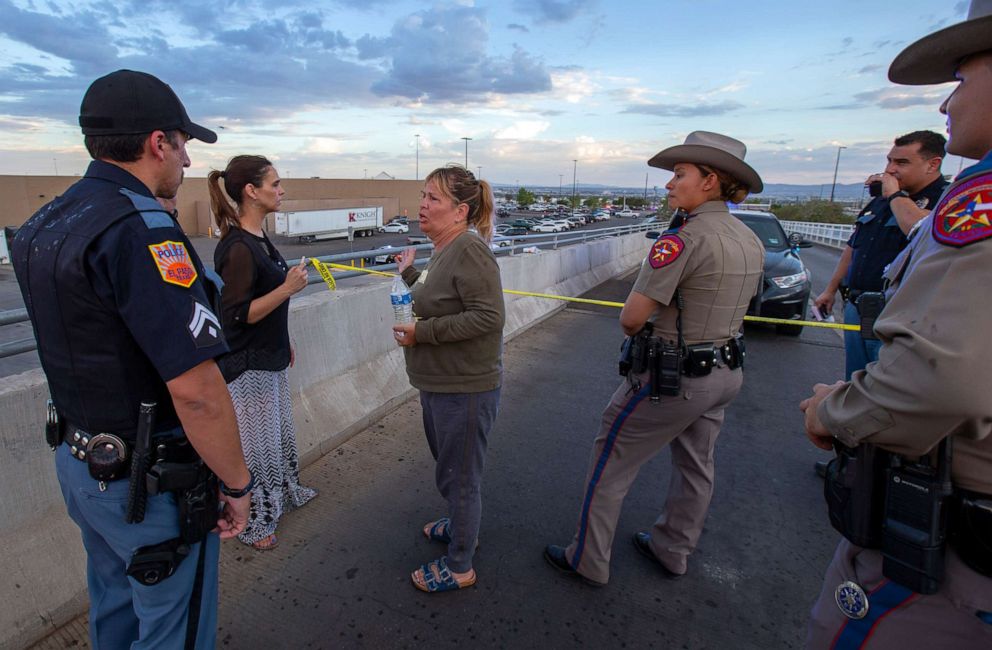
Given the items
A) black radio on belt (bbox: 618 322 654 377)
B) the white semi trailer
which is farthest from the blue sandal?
the white semi trailer

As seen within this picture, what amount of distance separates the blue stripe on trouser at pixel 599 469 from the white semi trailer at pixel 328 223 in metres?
42.7

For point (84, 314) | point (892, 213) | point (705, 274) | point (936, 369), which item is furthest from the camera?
point (892, 213)

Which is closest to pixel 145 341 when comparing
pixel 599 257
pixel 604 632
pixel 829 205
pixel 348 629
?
pixel 348 629

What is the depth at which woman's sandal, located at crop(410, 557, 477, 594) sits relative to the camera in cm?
274

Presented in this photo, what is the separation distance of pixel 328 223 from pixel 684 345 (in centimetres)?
4931

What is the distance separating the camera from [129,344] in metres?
1.52

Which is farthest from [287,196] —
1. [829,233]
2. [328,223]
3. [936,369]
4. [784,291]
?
[936,369]

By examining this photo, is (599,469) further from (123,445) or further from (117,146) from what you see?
(117,146)

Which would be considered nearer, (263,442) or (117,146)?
(117,146)

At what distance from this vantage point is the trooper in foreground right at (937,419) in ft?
3.81

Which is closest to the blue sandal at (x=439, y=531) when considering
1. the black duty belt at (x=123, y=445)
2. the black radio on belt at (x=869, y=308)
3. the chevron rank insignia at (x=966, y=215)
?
the black duty belt at (x=123, y=445)

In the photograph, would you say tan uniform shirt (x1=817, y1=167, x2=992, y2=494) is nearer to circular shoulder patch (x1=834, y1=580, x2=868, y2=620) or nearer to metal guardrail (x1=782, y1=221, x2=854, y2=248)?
circular shoulder patch (x1=834, y1=580, x2=868, y2=620)

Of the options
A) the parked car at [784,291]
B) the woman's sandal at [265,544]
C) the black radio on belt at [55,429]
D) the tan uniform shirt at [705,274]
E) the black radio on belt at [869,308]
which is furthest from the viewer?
the parked car at [784,291]

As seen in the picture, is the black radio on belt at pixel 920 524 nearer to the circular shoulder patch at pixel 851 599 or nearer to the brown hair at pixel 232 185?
the circular shoulder patch at pixel 851 599
